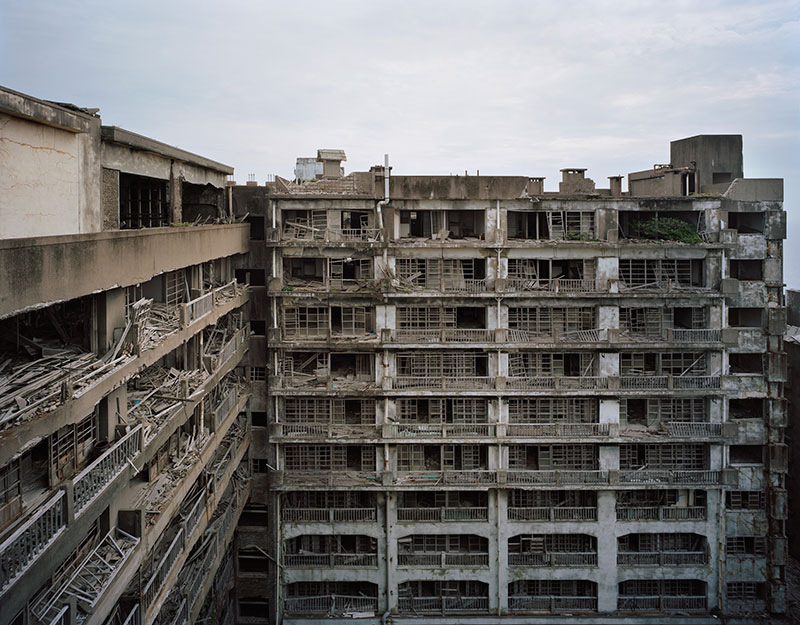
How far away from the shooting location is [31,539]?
11.6m

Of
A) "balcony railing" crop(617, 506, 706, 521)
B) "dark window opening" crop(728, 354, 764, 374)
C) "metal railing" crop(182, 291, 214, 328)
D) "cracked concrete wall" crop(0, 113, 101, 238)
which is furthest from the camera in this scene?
"dark window opening" crop(728, 354, 764, 374)

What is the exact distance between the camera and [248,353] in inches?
1304

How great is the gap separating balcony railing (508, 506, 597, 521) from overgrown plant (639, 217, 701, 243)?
44.9ft

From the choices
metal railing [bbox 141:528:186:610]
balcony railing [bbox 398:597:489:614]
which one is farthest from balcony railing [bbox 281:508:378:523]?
metal railing [bbox 141:528:186:610]

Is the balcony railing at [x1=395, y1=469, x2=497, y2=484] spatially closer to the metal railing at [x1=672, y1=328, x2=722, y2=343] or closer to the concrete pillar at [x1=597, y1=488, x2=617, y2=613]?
the concrete pillar at [x1=597, y1=488, x2=617, y2=613]

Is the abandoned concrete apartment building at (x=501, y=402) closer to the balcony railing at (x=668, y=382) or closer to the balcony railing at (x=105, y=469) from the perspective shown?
the balcony railing at (x=668, y=382)

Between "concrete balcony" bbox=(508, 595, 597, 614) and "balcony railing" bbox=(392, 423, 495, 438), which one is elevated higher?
"balcony railing" bbox=(392, 423, 495, 438)

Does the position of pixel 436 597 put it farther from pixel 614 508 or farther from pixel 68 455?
pixel 68 455

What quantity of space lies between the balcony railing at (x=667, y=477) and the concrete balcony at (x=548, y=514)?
90.4 inches

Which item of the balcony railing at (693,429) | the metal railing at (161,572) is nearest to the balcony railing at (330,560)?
the metal railing at (161,572)

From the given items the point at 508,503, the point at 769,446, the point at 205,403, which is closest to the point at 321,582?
the point at 508,503

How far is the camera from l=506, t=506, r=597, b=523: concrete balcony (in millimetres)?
32406

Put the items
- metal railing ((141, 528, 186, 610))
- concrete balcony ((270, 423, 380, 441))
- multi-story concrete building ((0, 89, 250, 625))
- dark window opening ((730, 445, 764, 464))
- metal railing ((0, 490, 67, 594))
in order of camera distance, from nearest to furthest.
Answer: metal railing ((0, 490, 67, 594)) < multi-story concrete building ((0, 89, 250, 625)) < metal railing ((141, 528, 186, 610)) < concrete balcony ((270, 423, 380, 441)) < dark window opening ((730, 445, 764, 464))

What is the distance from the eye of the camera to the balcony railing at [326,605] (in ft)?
106
